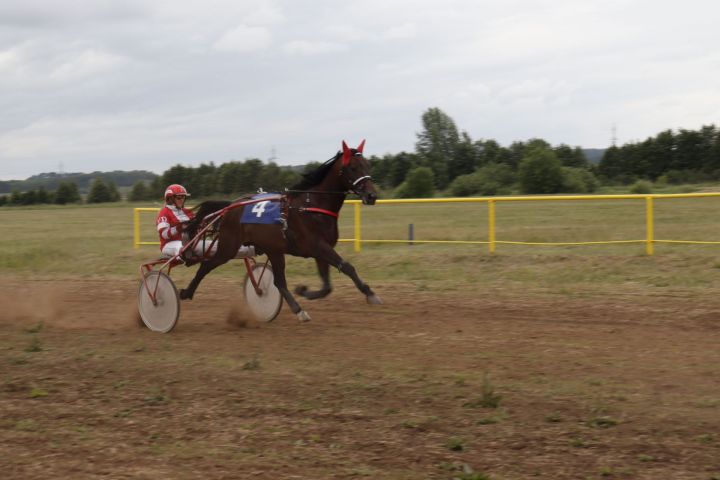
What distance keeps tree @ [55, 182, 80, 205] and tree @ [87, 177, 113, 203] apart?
0.89 meters

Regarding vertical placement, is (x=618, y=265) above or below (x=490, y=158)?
below

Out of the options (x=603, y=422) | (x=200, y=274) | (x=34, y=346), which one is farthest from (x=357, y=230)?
(x=603, y=422)

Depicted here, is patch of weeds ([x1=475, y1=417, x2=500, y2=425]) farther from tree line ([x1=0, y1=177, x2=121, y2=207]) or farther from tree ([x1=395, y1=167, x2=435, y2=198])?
tree line ([x1=0, y1=177, x2=121, y2=207])

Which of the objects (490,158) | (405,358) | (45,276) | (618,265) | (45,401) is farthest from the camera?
(490,158)

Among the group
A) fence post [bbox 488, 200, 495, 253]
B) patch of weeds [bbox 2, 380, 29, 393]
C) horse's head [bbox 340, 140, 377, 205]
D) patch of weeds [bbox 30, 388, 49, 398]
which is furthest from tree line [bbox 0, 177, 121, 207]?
patch of weeds [bbox 30, 388, 49, 398]

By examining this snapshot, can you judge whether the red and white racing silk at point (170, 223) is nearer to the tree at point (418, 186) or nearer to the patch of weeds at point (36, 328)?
the patch of weeds at point (36, 328)

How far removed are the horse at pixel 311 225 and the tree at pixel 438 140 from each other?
1767 inches

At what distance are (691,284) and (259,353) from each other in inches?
269

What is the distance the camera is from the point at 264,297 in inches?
388

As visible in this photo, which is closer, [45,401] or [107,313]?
[45,401]

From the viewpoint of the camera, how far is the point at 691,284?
11664 millimetres

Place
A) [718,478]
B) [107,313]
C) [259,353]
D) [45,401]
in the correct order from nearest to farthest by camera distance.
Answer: [718,478] < [45,401] < [259,353] < [107,313]

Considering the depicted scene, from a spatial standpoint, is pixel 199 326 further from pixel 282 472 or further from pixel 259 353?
pixel 282 472

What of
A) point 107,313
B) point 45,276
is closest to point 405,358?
point 107,313
